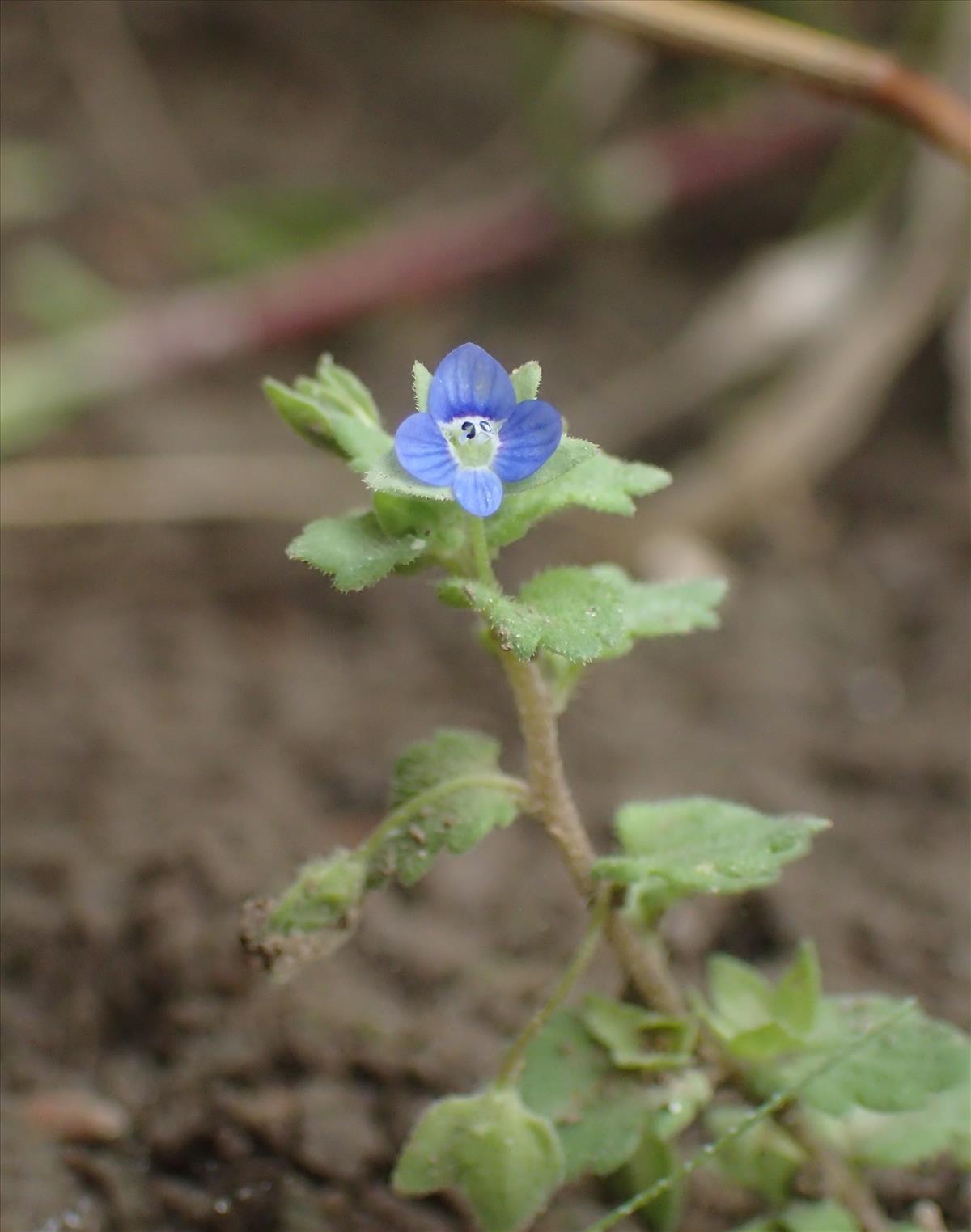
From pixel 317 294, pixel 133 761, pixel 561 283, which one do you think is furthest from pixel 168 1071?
pixel 561 283

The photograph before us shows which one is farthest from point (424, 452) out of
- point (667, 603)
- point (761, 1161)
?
point (761, 1161)

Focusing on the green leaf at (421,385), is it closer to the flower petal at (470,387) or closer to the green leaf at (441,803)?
the flower petal at (470,387)

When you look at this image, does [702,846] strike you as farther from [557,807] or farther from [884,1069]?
[884,1069]

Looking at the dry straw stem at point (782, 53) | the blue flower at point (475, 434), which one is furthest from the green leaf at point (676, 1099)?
the dry straw stem at point (782, 53)

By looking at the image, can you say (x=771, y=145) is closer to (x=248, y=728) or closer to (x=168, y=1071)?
(x=248, y=728)

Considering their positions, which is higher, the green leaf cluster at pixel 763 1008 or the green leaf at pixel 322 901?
the green leaf at pixel 322 901

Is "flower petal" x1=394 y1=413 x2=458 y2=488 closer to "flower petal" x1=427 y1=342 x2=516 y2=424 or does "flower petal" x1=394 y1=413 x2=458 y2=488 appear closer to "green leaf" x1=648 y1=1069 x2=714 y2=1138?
"flower petal" x1=427 y1=342 x2=516 y2=424

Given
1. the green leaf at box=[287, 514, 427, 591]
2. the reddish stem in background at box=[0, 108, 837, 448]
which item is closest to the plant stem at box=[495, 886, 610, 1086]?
the green leaf at box=[287, 514, 427, 591]
